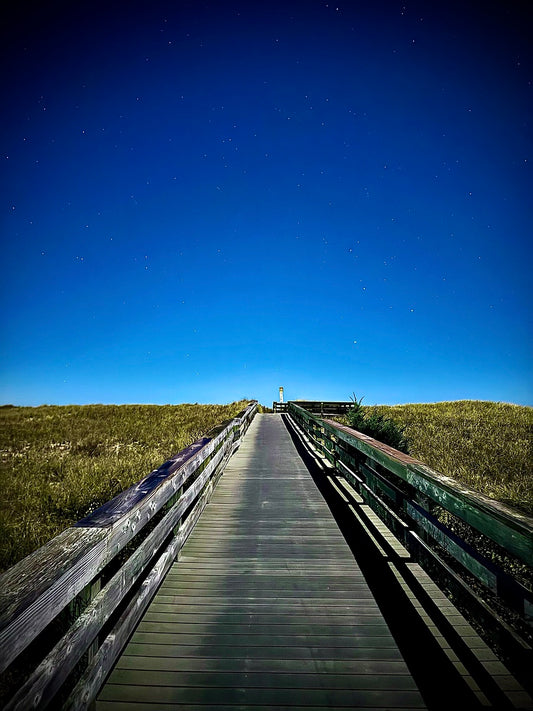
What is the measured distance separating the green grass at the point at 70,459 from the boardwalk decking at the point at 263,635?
3.46m

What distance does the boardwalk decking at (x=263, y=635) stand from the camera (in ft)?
6.73

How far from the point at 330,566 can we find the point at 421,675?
1.40 metres

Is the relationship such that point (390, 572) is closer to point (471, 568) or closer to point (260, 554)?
point (471, 568)

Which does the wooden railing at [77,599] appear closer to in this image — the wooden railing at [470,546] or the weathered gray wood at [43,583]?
the weathered gray wood at [43,583]

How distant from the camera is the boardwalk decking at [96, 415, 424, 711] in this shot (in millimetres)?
2051

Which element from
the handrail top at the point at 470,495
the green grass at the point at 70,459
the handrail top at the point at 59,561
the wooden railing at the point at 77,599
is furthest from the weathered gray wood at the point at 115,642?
the green grass at the point at 70,459

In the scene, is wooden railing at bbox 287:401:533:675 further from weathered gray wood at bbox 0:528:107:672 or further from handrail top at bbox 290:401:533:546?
weathered gray wood at bbox 0:528:107:672

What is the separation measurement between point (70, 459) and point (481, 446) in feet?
49.7

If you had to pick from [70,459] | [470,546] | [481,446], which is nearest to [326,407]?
[481,446]

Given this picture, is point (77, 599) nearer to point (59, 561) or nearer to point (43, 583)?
point (59, 561)

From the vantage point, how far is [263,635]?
2545mm

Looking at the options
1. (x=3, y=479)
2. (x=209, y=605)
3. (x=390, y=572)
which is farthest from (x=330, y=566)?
(x=3, y=479)

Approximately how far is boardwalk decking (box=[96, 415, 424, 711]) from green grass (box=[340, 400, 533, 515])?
113 inches

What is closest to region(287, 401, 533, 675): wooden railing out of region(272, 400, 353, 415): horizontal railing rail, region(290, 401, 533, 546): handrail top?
region(290, 401, 533, 546): handrail top
